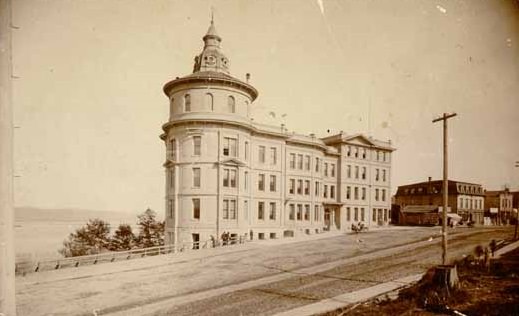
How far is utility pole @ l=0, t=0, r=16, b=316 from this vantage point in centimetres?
621

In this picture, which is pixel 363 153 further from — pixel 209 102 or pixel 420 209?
pixel 209 102

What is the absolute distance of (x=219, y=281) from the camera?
13.2 meters

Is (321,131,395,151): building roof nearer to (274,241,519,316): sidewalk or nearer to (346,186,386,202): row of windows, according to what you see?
(346,186,386,202): row of windows

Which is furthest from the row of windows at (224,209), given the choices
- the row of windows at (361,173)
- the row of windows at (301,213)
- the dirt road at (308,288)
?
the row of windows at (361,173)

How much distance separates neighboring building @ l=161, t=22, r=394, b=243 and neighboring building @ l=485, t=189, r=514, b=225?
96.9ft

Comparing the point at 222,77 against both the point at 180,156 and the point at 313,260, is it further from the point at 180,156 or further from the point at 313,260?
the point at 313,260

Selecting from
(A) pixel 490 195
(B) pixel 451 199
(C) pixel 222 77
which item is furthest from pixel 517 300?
(A) pixel 490 195

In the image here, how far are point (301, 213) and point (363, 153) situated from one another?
11.2 meters

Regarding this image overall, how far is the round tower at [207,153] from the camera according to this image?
21984 millimetres

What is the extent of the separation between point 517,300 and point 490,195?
54.4 meters

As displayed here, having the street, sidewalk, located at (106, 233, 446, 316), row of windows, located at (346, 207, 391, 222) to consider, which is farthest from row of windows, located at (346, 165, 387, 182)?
sidewalk, located at (106, 233, 446, 316)

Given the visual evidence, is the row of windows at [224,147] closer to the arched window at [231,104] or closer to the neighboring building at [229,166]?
the neighboring building at [229,166]

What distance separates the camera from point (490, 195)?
55.0 m

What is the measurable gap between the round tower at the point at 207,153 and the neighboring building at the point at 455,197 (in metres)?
29.8
